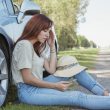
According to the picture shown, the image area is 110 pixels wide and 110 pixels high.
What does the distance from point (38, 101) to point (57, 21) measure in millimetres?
30624

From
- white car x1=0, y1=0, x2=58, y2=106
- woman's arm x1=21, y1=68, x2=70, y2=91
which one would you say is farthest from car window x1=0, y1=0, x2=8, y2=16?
woman's arm x1=21, y1=68, x2=70, y2=91

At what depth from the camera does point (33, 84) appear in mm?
5449

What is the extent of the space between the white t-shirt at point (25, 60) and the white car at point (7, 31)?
0.30 m

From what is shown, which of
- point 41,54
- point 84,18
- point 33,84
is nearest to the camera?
point 33,84

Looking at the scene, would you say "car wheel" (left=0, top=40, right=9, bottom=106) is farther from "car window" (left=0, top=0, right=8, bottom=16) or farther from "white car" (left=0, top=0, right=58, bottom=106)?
"car window" (left=0, top=0, right=8, bottom=16)

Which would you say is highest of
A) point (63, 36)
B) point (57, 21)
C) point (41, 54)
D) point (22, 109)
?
point (41, 54)

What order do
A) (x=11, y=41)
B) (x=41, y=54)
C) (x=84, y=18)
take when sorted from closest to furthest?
(x=41, y=54)
(x=11, y=41)
(x=84, y=18)

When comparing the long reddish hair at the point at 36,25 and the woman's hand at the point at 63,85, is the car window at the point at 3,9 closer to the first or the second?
the long reddish hair at the point at 36,25

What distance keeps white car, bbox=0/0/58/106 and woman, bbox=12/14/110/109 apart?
1.00 ft

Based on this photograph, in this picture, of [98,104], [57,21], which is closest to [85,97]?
[98,104]

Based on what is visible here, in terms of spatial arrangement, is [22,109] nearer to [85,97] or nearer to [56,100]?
[56,100]

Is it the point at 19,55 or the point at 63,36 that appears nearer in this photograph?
the point at 19,55

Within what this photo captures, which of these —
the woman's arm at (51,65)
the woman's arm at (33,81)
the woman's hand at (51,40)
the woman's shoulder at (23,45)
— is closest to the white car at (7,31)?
the woman's hand at (51,40)

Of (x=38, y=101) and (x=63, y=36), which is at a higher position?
(x=38, y=101)
